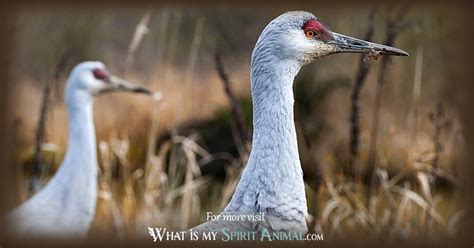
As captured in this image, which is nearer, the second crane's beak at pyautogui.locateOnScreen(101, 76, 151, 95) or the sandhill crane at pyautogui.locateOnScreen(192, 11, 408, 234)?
the sandhill crane at pyautogui.locateOnScreen(192, 11, 408, 234)

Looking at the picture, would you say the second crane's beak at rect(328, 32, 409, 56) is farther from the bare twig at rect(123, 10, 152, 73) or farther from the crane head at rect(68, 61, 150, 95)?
the crane head at rect(68, 61, 150, 95)

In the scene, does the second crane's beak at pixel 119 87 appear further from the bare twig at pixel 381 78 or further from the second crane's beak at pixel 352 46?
the second crane's beak at pixel 352 46

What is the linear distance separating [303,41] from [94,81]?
1.81m

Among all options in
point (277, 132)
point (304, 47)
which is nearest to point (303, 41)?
point (304, 47)

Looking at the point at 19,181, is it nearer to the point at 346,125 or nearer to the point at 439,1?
the point at 346,125

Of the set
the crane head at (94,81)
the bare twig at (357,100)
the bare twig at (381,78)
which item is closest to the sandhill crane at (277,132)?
the bare twig at (357,100)

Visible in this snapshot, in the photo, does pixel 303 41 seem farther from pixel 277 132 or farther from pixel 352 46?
pixel 277 132

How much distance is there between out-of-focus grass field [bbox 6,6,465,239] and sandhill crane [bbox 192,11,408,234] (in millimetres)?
1190

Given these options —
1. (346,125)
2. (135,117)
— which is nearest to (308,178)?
(346,125)

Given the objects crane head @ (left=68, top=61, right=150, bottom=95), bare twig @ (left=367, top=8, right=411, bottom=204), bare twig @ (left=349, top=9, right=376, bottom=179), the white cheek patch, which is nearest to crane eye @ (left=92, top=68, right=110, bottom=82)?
crane head @ (left=68, top=61, right=150, bottom=95)

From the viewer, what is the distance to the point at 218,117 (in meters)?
5.79

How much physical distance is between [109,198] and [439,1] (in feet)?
7.58

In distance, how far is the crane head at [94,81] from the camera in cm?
437

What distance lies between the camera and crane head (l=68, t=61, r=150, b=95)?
4367mm
